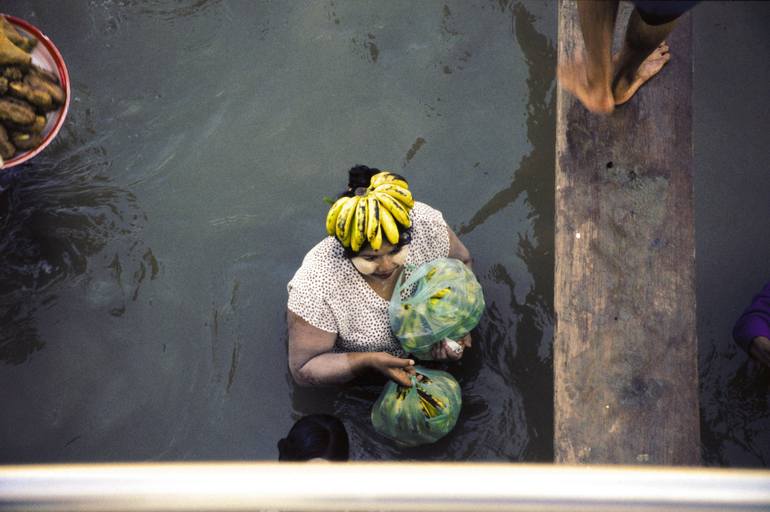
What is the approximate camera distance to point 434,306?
9.43ft

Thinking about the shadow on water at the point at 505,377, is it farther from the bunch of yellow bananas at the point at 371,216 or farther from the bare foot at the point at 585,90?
the bare foot at the point at 585,90

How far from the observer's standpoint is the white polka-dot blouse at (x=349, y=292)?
9.69 ft

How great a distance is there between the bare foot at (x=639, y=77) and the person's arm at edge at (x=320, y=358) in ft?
4.31

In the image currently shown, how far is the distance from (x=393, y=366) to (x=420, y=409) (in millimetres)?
242

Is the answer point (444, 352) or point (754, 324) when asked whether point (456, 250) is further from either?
point (754, 324)

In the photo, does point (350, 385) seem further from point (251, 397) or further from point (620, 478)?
point (620, 478)

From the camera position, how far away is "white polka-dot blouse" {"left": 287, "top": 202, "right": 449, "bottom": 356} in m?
2.95

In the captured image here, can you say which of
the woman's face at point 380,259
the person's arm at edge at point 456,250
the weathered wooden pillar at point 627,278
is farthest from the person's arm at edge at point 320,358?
the weathered wooden pillar at point 627,278

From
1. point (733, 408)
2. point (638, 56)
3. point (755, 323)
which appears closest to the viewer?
point (638, 56)

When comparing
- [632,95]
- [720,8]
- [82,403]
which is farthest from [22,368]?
[720,8]

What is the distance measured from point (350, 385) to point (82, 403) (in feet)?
4.21

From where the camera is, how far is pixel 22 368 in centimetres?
361

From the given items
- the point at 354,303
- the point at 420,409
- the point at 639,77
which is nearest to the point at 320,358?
the point at 354,303

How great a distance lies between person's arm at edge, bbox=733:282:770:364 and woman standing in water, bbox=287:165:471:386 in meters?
1.22
